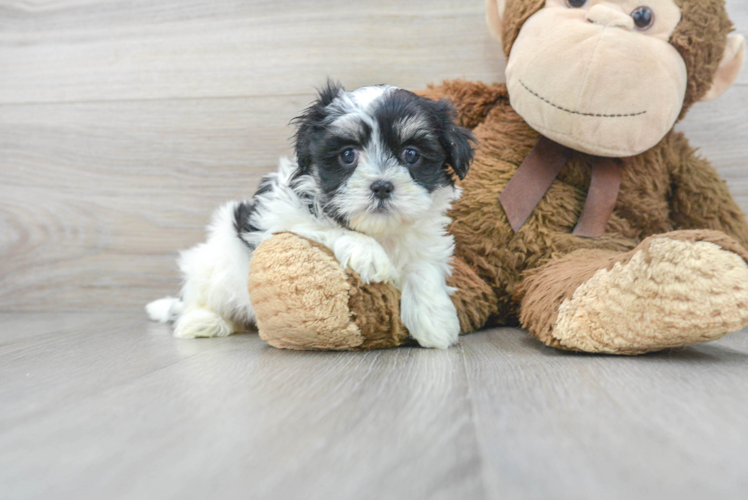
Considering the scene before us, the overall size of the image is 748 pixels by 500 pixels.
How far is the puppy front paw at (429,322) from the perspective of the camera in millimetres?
1235

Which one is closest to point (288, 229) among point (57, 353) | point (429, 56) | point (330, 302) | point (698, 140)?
point (330, 302)

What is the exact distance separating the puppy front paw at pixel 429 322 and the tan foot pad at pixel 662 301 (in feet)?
0.82

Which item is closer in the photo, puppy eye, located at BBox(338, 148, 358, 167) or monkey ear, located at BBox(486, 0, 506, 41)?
puppy eye, located at BBox(338, 148, 358, 167)

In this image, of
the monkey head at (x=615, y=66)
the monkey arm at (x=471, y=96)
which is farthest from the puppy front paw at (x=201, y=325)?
the monkey head at (x=615, y=66)

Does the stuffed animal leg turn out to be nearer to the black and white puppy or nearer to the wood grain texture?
the black and white puppy

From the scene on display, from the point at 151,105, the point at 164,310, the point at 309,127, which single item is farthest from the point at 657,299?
the point at 151,105

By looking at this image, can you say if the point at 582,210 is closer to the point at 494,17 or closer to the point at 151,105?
the point at 494,17

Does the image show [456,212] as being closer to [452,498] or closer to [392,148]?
[392,148]

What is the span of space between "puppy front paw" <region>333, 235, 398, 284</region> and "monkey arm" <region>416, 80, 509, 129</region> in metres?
0.65

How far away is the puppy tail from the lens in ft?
5.79

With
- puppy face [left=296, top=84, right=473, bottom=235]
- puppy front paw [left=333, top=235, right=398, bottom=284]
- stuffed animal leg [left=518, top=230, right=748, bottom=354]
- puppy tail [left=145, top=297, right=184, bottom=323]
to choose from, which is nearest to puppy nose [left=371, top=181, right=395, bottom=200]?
puppy face [left=296, top=84, right=473, bottom=235]

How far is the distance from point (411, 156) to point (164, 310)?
42.6 inches

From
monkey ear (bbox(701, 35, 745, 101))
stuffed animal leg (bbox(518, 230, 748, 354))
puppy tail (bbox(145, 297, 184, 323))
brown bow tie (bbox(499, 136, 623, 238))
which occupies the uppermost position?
monkey ear (bbox(701, 35, 745, 101))

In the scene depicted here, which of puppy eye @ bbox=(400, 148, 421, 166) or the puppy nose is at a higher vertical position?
puppy eye @ bbox=(400, 148, 421, 166)
